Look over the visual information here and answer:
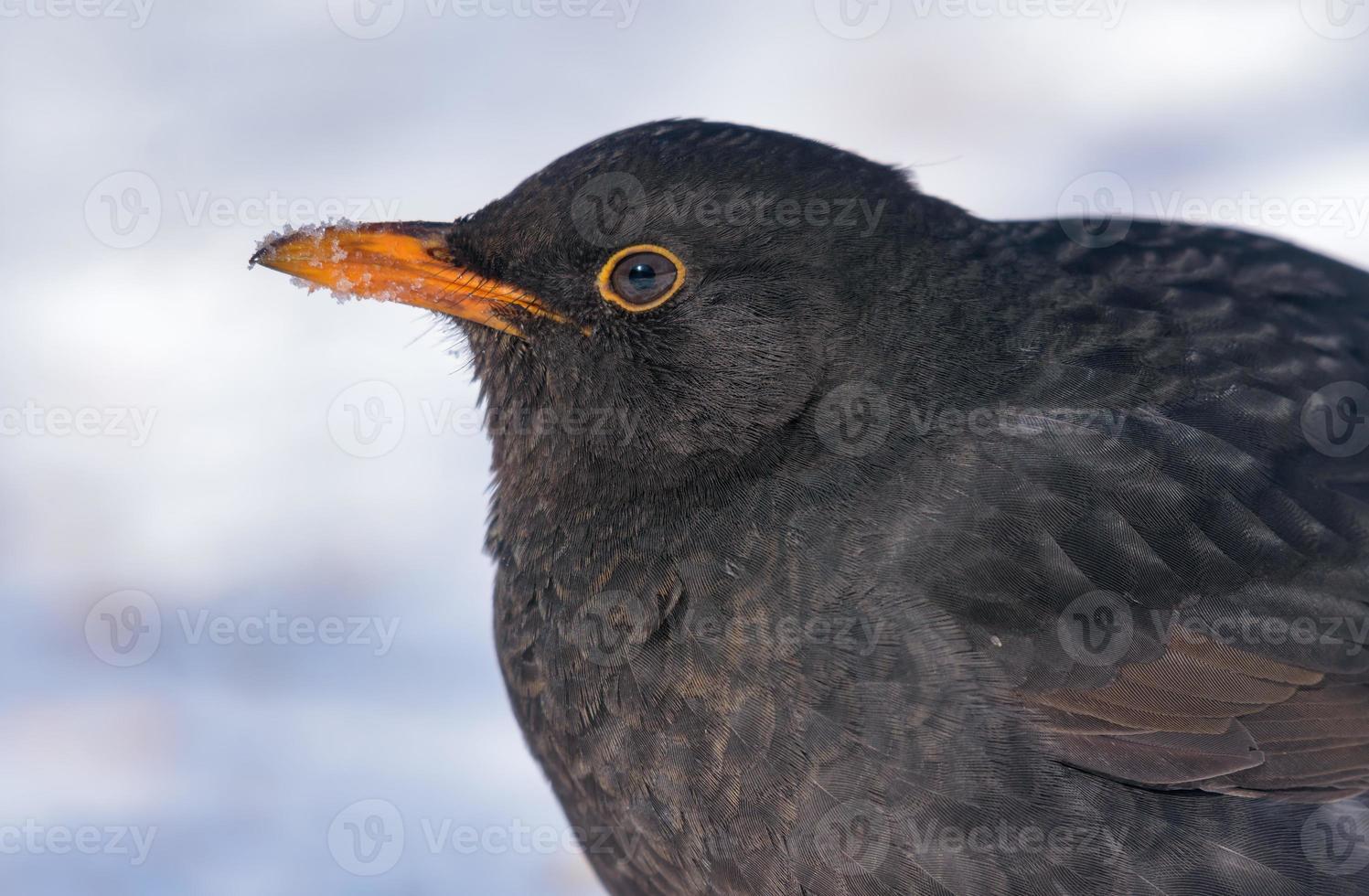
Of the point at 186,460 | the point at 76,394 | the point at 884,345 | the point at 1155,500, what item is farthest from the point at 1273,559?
the point at 76,394

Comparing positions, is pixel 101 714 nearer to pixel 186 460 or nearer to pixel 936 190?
pixel 186 460

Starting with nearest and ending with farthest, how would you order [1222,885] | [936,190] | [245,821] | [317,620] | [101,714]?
[1222,885] < [245,821] < [101,714] < [317,620] < [936,190]

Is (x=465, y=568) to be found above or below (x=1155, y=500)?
below
